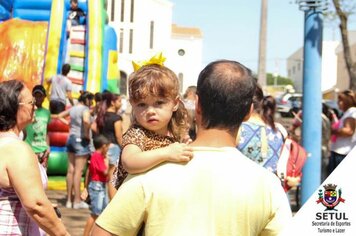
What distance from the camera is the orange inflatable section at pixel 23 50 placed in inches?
483

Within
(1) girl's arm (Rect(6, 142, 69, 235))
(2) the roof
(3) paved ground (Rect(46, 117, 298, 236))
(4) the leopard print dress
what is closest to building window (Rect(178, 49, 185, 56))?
(2) the roof

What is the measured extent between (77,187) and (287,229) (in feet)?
23.9

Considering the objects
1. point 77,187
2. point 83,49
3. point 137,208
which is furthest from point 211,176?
point 83,49

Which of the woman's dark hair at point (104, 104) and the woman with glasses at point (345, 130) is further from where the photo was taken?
the woman's dark hair at point (104, 104)

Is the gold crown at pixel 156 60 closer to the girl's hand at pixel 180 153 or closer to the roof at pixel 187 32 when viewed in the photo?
the girl's hand at pixel 180 153

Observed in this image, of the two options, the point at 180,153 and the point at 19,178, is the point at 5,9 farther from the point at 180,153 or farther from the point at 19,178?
the point at 180,153

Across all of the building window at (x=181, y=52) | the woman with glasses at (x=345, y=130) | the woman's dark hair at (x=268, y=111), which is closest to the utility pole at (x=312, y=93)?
the woman with glasses at (x=345, y=130)

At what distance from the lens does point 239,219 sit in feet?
7.87

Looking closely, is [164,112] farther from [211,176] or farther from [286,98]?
[286,98]

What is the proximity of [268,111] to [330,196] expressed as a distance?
3433 millimetres

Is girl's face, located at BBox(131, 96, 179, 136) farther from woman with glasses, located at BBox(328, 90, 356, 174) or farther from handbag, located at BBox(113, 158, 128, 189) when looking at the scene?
woman with glasses, located at BBox(328, 90, 356, 174)

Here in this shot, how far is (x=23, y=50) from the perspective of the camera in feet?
41.1

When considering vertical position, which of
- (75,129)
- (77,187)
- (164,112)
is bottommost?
(77,187)

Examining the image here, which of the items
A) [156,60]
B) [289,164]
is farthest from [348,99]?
[156,60]
